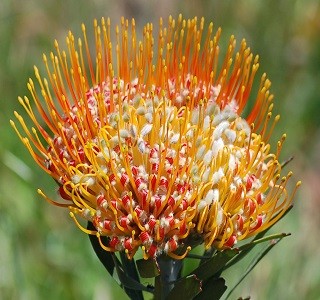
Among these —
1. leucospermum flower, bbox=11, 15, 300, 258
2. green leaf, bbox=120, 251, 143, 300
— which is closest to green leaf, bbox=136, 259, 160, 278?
leucospermum flower, bbox=11, 15, 300, 258

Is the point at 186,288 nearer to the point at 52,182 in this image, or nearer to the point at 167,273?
the point at 167,273

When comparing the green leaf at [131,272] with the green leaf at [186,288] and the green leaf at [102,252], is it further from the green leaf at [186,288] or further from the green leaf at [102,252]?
the green leaf at [186,288]

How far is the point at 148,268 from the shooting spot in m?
1.59

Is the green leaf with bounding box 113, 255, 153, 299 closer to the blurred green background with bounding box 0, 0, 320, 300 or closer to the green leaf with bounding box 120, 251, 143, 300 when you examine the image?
the green leaf with bounding box 120, 251, 143, 300

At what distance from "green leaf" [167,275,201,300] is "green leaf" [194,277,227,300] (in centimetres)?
7

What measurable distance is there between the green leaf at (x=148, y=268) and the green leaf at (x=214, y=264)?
0.35ft

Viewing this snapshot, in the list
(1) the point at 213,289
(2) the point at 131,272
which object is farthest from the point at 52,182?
(1) the point at 213,289

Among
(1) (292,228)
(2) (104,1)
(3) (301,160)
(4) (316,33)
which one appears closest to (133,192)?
(1) (292,228)

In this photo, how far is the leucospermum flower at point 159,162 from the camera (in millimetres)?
1577

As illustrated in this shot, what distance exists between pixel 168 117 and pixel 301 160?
255 centimetres

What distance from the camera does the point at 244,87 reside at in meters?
1.73

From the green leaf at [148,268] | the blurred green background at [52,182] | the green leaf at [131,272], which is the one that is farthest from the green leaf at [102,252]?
the blurred green background at [52,182]

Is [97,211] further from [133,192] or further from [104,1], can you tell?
[104,1]

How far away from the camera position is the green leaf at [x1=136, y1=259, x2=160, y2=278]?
158 centimetres
